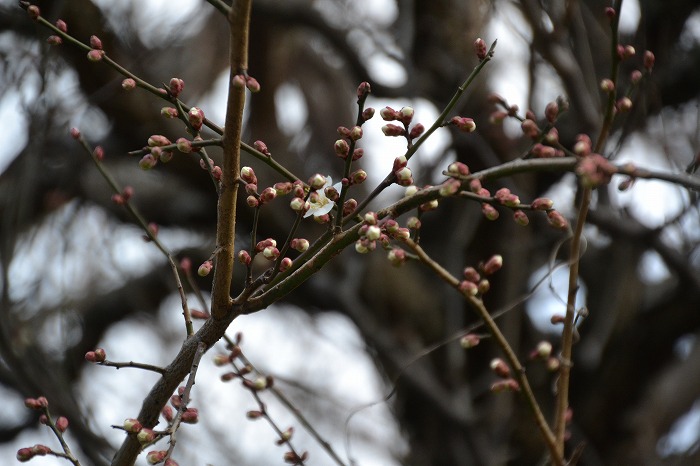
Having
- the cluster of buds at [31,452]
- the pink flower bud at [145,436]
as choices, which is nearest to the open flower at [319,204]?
the pink flower bud at [145,436]

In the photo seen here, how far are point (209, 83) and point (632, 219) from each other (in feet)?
9.07

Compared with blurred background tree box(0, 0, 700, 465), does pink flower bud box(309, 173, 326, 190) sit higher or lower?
lower

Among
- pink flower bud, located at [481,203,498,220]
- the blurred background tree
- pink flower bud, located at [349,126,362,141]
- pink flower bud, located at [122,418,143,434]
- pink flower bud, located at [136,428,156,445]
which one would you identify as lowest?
pink flower bud, located at [136,428,156,445]

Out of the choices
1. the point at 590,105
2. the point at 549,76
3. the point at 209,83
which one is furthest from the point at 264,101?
the point at 590,105

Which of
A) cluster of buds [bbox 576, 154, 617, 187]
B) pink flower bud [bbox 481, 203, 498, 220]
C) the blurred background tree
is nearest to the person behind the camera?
cluster of buds [bbox 576, 154, 617, 187]

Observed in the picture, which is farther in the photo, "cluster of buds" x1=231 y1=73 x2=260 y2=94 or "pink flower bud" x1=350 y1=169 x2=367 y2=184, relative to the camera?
"pink flower bud" x1=350 y1=169 x2=367 y2=184

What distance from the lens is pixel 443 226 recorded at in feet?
13.1

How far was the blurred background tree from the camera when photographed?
3.09m

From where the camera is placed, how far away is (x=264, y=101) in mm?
4227

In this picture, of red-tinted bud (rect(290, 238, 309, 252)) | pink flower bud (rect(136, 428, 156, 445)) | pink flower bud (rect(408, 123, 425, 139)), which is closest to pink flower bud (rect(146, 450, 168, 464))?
pink flower bud (rect(136, 428, 156, 445))

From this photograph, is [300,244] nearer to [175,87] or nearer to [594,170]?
[175,87]

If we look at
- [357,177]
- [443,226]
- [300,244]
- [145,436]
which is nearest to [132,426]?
[145,436]

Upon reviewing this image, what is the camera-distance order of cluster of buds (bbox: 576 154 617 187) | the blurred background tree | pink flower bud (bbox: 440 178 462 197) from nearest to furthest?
cluster of buds (bbox: 576 154 617 187)
pink flower bud (bbox: 440 178 462 197)
the blurred background tree

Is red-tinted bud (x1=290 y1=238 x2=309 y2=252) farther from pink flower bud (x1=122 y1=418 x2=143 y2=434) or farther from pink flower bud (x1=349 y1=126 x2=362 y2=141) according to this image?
pink flower bud (x1=122 y1=418 x2=143 y2=434)
